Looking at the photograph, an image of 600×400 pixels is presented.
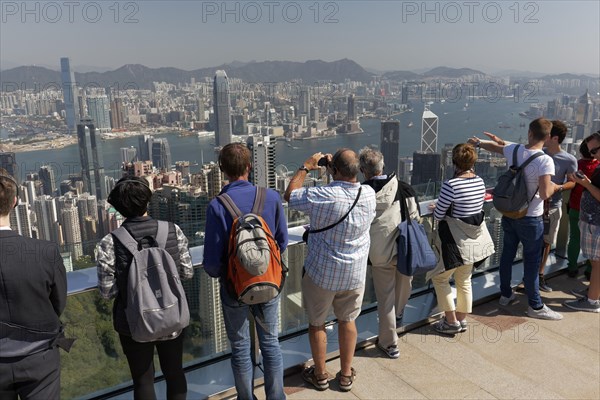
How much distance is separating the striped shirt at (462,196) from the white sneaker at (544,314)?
1161 mm

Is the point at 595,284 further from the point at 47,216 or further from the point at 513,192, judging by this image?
the point at 47,216

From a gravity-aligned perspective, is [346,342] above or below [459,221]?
below

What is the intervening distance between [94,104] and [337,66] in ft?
81.4

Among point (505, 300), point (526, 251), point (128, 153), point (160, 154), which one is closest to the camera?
point (526, 251)

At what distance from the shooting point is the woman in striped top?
9.52 ft

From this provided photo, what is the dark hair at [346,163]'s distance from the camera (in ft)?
7.50

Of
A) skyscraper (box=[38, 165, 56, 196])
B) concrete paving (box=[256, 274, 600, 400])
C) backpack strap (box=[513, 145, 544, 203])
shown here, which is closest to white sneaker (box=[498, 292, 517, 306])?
concrete paving (box=[256, 274, 600, 400])

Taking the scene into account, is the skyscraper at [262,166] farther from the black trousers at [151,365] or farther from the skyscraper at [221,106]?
the skyscraper at [221,106]

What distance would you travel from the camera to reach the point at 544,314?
136 inches

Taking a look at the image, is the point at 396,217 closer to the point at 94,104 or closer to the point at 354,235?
the point at 354,235

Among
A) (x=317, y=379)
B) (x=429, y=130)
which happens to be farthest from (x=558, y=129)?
(x=429, y=130)

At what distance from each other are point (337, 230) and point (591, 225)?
8.03 feet

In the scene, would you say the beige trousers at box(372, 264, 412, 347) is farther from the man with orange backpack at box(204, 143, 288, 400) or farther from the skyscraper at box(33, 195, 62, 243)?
the skyscraper at box(33, 195, 62, 243)

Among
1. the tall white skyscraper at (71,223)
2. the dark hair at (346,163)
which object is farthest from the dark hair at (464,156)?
the tall white skyscraper at (71,223)
